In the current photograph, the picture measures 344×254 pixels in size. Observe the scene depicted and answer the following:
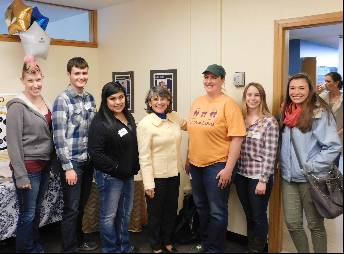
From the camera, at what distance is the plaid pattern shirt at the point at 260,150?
2043 millimetres

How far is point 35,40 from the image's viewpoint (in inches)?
111

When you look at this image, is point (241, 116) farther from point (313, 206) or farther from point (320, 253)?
point (320, 253)

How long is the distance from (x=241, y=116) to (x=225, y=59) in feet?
1.81

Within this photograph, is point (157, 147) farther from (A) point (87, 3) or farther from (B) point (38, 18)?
(A) point (87, 3)

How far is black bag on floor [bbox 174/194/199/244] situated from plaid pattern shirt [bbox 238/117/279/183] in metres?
0.50

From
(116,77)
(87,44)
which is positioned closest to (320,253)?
(116,77)

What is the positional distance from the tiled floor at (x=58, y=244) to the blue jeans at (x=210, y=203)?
4.4 inches

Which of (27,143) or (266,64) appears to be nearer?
(27,143)

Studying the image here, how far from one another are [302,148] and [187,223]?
1.03 metres

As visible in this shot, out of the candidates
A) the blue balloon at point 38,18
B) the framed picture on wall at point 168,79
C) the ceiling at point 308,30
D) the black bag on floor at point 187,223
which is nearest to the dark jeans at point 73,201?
the black bag on floor at point 187,223

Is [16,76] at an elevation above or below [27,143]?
above

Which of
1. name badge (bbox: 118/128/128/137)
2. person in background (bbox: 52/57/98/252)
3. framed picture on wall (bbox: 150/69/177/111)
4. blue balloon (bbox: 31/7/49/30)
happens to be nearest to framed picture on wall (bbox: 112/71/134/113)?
framed picture on wall (bbox: 150/69/177/111)

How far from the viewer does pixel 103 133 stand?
1981mm

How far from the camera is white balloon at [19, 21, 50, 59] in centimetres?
280
